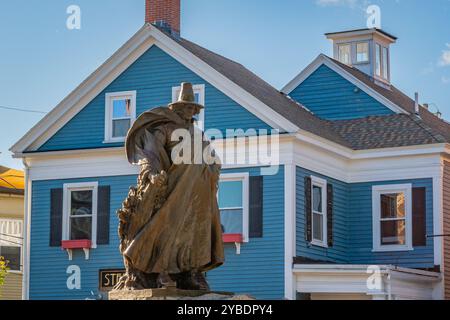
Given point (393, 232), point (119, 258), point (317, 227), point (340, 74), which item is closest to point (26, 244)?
point (119, 258)

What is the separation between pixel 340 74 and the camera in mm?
34312

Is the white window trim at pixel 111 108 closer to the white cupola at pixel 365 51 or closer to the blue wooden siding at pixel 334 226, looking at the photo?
the blue wooden siding at pixel 334 226

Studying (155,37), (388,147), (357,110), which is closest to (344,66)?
(357,110)

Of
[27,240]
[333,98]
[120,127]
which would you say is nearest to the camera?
[120,127]

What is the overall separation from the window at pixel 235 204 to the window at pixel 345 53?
884cm

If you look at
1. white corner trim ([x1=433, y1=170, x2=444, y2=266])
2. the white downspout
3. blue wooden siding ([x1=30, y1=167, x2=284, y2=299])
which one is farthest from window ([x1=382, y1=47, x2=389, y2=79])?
the white downspout

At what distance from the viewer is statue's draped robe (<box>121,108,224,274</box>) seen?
48.3 ft

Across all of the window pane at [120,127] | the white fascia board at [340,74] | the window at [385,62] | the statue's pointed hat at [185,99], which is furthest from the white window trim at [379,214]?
the statue's pointed hat at [185,99]

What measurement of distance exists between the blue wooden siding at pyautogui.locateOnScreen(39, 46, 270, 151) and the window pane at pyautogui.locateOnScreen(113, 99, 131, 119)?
30 cm

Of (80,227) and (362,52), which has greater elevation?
(362,52)

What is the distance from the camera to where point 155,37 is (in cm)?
3131

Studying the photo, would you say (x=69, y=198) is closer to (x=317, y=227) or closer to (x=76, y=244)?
(x=76, y=244)

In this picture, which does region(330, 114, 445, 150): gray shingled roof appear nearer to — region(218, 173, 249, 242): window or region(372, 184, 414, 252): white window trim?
region(372, 184, 414, 252): white window trim

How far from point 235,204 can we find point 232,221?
43cm
